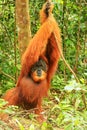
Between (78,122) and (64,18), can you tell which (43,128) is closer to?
(78,122)

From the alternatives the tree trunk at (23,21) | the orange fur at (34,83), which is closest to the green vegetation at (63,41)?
the orange fur at (34,83)

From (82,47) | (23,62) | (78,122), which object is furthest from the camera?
(82,47)

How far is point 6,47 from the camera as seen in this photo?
6.44m

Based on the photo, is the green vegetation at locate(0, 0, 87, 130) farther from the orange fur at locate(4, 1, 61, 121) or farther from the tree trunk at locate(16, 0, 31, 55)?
the tree trunk at locate(16, 0, 31, 55)

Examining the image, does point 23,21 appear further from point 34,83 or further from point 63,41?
point 63,41

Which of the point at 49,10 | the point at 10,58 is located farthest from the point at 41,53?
the point at 10,58

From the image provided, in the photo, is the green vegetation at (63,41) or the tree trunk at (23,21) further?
the green vegetation at (63,41)

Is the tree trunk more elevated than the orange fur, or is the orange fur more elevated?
the tree trunk

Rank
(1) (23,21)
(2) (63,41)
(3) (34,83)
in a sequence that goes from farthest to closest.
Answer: (2) (63,41)
(3) (34,83)
(1) (23,21)

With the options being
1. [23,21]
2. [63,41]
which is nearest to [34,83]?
[23,21]

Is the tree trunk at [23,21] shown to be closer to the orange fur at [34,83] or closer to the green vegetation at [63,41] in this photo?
the orange fur at [34,83]

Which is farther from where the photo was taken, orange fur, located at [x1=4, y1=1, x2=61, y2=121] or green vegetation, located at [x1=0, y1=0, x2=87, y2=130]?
green vegetation, located at [x1=0, y1=0, x2=87, y2=130]

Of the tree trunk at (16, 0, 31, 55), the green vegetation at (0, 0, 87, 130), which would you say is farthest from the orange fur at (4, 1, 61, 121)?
the green vegetation at (0, 0, 87, 130)

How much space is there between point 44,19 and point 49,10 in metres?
0.19
